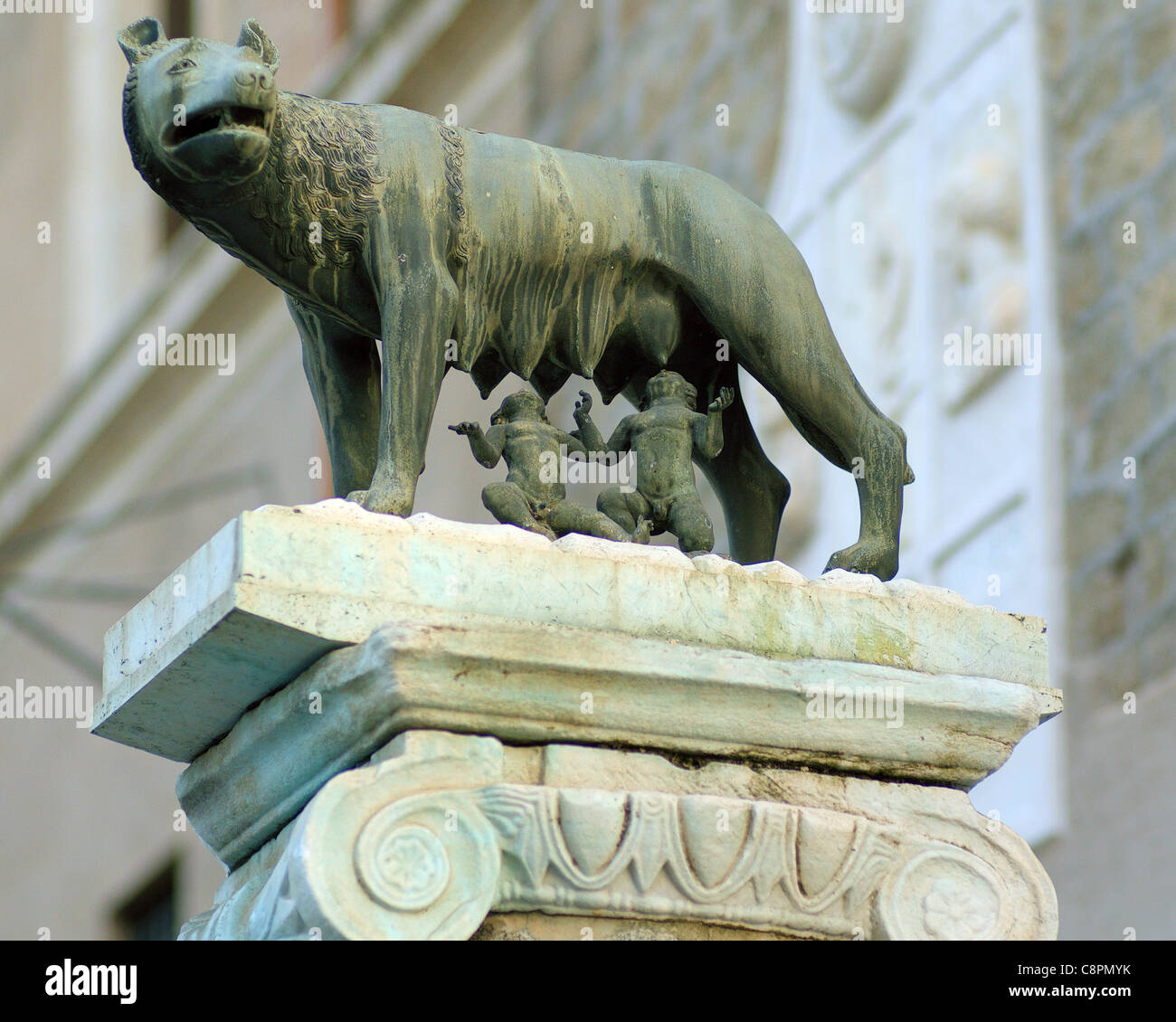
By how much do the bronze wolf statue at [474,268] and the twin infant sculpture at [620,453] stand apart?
69 mm

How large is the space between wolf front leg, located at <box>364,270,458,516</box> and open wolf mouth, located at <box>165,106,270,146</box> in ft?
0.98

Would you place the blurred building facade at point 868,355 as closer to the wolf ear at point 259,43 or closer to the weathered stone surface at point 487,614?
the weathered stone surface at point 487,614

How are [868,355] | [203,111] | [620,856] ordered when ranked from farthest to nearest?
[868,355] → [203,111] → [620,856]

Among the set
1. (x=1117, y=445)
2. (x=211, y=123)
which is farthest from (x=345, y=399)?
(x=1117, y=445)

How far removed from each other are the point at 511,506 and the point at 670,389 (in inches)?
14.1

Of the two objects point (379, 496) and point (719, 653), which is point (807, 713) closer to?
point (719, 653)

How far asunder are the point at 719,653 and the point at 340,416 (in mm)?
796

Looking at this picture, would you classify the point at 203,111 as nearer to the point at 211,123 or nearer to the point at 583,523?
the point at 211,123

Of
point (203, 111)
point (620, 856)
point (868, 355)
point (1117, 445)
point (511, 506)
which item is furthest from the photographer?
point (868, 355)

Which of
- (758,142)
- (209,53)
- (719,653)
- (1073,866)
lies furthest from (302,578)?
(758,142)

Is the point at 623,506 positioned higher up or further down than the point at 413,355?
further down

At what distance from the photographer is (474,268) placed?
3328 millimetres

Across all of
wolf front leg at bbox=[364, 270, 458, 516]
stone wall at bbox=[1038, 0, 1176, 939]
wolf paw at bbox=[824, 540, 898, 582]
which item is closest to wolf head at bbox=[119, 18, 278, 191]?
wolf front leg at bbox=[364, 270, 458, 516]

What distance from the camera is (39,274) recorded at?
620 inches
